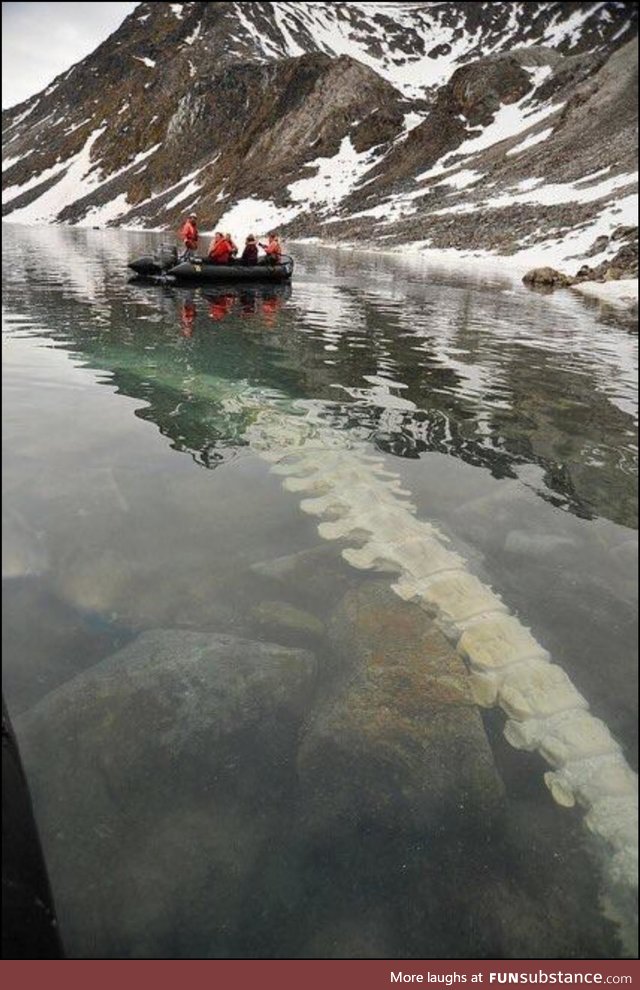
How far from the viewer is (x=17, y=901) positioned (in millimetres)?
2287

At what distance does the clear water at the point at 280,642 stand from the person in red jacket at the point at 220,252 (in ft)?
51.5

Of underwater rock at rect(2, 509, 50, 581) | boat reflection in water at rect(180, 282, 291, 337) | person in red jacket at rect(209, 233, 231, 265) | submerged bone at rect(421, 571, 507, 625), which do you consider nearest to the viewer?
underwater rock at rect(2, 509, 50, 581)

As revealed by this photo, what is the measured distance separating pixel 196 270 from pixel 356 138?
96.5 meters

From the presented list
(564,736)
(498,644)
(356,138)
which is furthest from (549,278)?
(356,138)

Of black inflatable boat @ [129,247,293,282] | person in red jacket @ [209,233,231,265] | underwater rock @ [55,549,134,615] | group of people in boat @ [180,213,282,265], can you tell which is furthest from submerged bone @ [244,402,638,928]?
group of people in boat @ [180,213,282,265]

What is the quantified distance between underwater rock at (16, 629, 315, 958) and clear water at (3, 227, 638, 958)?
1 centimetres

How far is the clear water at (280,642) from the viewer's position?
9.67 ft

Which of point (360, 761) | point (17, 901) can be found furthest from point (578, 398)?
point (17, 901)

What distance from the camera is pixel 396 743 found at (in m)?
3.76

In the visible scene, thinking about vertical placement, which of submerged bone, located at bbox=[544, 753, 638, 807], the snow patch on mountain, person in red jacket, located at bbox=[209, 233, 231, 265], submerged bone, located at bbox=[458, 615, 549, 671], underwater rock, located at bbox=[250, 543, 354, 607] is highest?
the snow patch on mountain

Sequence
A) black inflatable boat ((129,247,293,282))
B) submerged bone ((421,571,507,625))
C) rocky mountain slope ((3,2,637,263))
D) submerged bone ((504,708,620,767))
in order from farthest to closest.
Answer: rocky mountain slope ((3,2,637,263))
black inflatable boat ((129,247,293,282))
submerged bone ((421,571,507,625))
submerged bone ((504,708,620,767))

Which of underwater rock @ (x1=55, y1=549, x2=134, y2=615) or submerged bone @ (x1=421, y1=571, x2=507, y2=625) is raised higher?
underwater rock @ (x1=55, y1=549, x2=134, y2=615)

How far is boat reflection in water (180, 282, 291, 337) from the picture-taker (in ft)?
62.0

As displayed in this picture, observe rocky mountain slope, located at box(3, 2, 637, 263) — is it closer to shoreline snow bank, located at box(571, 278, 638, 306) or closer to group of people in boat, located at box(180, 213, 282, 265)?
shoreline snow bank, located at box(571, 278, 638, 306)
